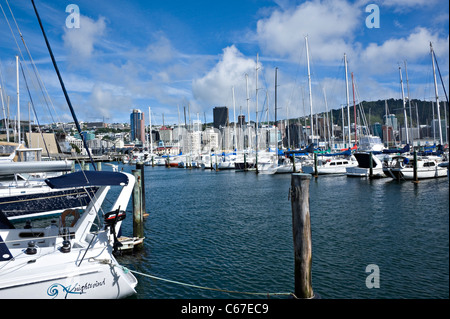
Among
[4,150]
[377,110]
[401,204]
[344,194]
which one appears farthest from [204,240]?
[377,110]

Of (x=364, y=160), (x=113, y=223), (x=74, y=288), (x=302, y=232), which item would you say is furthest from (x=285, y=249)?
(x=364, y=160)

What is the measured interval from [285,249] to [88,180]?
28.5 ft

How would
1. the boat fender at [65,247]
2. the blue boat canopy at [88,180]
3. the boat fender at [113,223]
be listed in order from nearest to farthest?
the boat fender at [65,247]
the blue boat canopy at [88,180]
the boat fender at [113,223]

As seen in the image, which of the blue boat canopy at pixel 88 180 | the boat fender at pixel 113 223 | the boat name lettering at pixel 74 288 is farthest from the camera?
the boat fender at pixel 113 223

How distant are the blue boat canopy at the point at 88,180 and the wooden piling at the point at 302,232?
553 centimetres

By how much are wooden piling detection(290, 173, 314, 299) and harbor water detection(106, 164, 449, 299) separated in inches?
30.9

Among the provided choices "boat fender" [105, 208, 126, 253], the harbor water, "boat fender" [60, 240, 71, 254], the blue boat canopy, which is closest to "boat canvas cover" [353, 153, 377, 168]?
the harbor water

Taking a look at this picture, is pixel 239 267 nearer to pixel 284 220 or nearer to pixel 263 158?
pixel 284 220

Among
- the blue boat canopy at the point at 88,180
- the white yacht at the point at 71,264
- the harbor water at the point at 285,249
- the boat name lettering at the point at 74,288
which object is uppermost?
the blue boat canopy at the point at 88,180

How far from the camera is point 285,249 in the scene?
569 inches

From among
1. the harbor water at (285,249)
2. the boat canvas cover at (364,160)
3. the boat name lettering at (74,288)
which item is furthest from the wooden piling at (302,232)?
the boat canvas cover at (364,160)

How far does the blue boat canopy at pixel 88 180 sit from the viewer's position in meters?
9.88

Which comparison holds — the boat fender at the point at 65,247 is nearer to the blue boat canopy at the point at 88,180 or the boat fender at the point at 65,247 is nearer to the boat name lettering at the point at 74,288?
the boat name lettering at the point at 74,288
